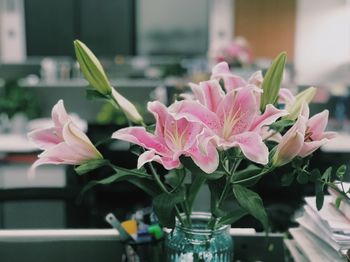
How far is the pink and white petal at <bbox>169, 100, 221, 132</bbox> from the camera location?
2.05 ft

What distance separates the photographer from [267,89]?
726 millimetres

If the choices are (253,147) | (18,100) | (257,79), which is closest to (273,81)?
(257,79)

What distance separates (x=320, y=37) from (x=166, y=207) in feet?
23.3

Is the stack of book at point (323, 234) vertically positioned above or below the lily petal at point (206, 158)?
below

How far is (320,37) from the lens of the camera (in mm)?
7301

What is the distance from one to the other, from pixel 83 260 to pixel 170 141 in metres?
0.36

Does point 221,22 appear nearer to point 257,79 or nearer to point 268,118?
point 257,79

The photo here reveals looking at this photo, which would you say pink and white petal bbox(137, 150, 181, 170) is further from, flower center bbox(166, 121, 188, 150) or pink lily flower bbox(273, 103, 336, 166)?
pink lily flower bbox(273, 103, 336, 166)

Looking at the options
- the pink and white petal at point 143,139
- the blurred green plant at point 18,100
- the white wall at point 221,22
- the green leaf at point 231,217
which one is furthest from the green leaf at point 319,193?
the white wall at point 221,22

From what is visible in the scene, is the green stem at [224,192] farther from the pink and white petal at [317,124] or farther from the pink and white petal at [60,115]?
the pink and white petal at [60,115]

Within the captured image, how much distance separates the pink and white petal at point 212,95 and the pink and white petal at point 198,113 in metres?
0.03

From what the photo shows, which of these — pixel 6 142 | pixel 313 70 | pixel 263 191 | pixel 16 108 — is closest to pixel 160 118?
pixel 263 191

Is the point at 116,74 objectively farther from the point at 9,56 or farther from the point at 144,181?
the point at 144,181

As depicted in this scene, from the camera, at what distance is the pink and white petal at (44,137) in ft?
2.34
